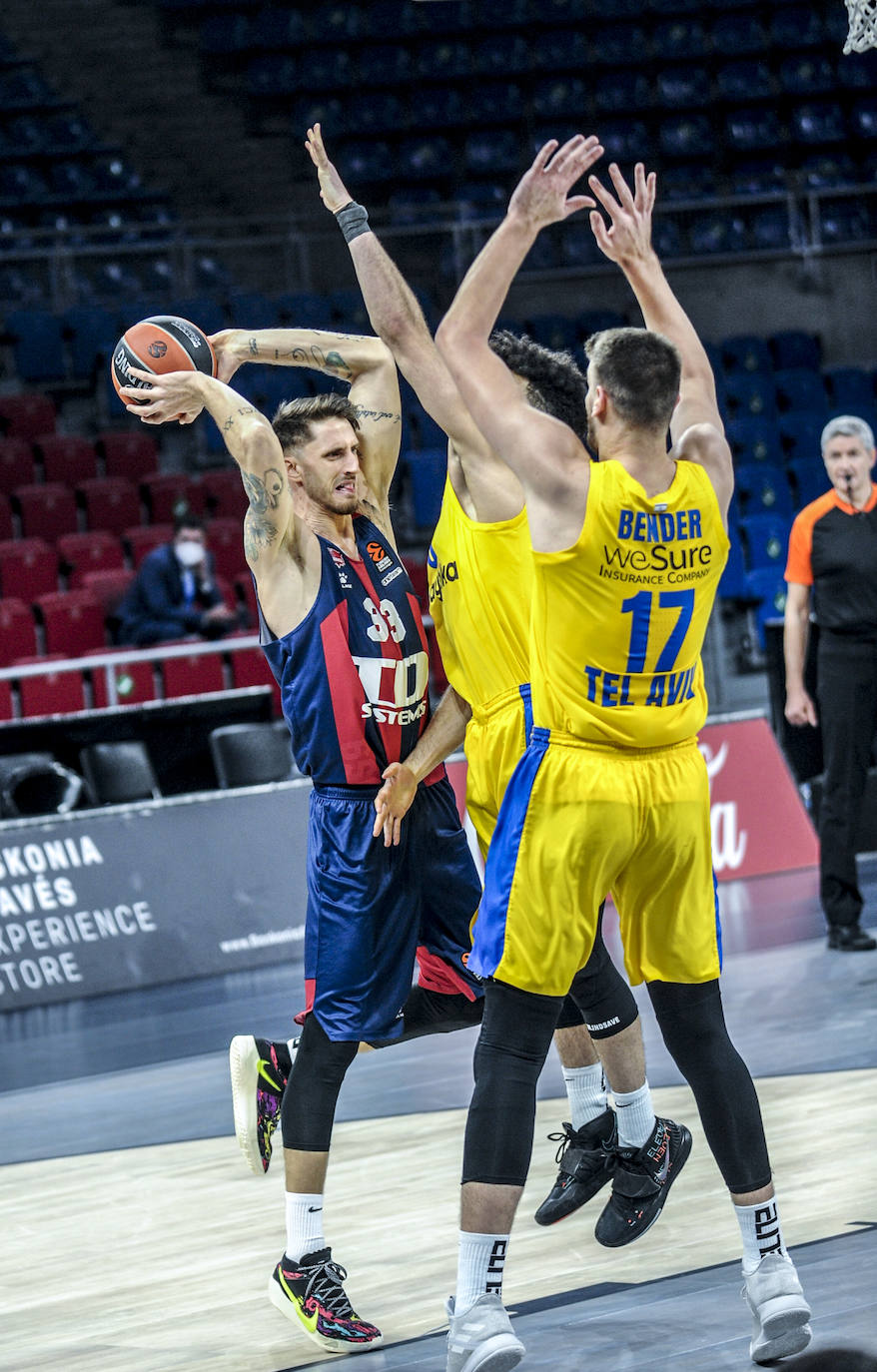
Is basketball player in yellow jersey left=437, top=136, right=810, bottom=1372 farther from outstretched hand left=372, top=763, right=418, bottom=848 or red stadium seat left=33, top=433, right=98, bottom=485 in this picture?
red stadium seat left=33, top=433, right=98, bottom=485

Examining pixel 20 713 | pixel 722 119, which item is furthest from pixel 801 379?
pixel 20 713

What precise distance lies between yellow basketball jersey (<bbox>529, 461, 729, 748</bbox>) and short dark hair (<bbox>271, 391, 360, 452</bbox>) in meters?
0.93

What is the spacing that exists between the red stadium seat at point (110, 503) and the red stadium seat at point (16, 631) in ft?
6.13

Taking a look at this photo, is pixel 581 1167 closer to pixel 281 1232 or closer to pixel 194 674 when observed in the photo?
pixel 281 1232

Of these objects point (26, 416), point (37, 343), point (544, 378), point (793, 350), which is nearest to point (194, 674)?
point (26, 416)

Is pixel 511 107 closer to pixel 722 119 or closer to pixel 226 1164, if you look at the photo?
pixel 722 119

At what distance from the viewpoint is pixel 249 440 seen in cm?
376

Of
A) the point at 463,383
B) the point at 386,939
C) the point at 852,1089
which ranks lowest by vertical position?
the point at 852,1089

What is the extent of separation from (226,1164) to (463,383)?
9.13ft

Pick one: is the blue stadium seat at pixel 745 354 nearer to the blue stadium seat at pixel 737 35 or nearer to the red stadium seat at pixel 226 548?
the blue stadium seat at pixel 737 35

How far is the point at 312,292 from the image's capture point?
1480cm

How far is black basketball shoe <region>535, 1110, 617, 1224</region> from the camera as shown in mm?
4238

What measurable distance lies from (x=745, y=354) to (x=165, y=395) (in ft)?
40.9

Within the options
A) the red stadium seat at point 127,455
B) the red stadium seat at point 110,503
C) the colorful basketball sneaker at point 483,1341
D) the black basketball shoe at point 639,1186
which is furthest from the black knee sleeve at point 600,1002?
the red stadium seat at point 127,455
